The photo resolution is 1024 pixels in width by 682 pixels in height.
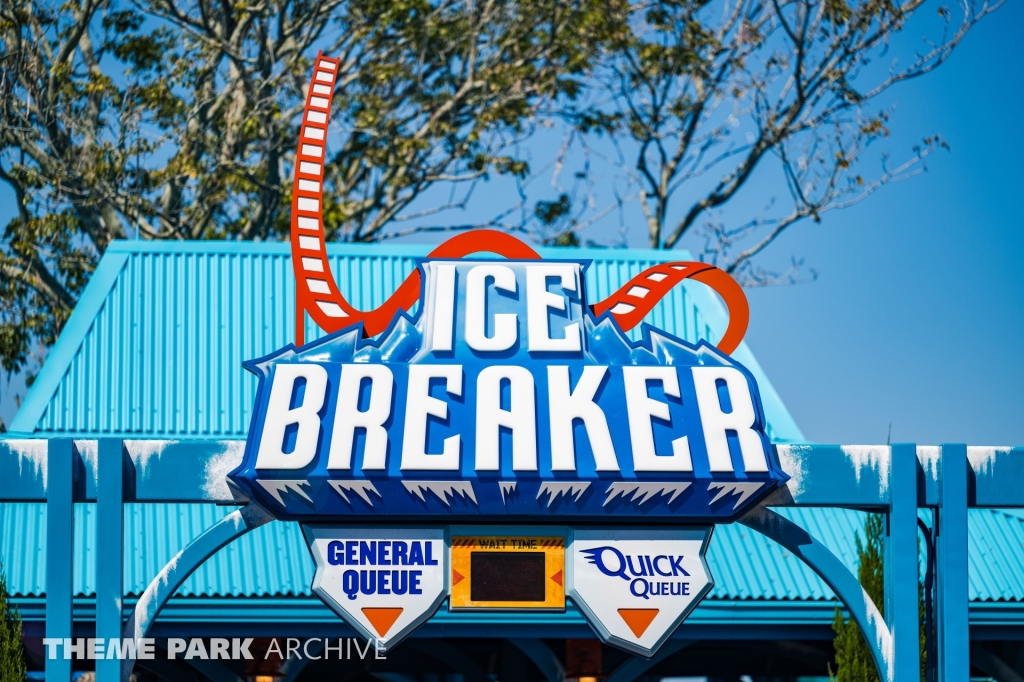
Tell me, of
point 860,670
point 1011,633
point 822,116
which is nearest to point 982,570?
point 1011,633

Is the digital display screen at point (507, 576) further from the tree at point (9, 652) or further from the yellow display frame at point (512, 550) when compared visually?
the tree at point (9, 652)

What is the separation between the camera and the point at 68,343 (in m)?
11.1

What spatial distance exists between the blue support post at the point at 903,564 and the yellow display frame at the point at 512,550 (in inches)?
82.3

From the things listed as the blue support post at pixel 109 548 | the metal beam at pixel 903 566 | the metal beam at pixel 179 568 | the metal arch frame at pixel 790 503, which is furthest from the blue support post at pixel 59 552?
the metal beam at pixel 903 566

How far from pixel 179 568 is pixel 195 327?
4326mm

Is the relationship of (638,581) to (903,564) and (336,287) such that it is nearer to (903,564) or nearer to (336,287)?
(903,564)

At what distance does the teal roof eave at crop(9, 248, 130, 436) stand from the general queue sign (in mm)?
4046

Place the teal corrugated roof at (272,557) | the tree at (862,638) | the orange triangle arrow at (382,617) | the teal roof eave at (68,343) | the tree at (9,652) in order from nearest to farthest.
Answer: the orange triangle arrow at (382,617)
the tree at (9,652)
the tree at (862,638)
the teal corrugated roof at (272,557)
the teal roof eave at (68,343)

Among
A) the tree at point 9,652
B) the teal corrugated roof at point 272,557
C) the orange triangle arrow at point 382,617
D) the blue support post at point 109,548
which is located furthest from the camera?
the teal corrugated roof at point 272,557

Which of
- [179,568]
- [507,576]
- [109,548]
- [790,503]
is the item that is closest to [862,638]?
[790,503]

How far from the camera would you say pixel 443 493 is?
7.27m

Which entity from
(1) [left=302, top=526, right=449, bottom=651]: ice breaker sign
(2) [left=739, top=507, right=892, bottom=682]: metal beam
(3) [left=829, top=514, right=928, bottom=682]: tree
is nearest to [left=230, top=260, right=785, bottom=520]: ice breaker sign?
(1) [left=302, top=526, right=449, bottom=651]: ice breaker sign

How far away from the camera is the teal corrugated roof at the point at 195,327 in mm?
10828

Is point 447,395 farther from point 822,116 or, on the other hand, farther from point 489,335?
point 822,116
